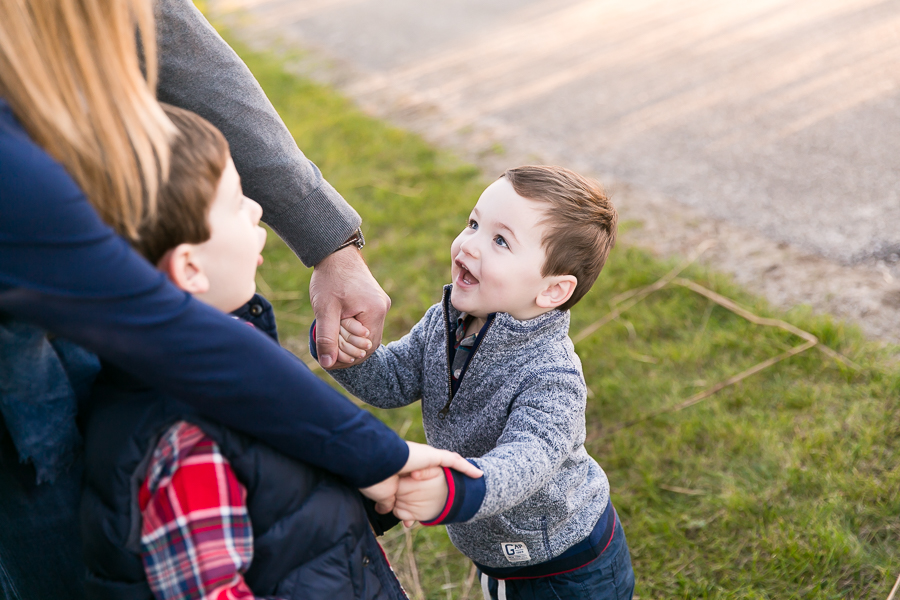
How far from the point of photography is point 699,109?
5.13 m

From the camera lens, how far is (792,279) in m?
3.35

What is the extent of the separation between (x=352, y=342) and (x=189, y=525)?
2.26ft

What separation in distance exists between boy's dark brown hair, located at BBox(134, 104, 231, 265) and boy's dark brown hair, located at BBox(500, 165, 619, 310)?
0.69 meters

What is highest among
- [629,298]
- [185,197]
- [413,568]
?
[185,197]

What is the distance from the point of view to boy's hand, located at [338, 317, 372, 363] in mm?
1754

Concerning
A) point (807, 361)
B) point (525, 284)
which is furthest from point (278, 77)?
point (525, 284)

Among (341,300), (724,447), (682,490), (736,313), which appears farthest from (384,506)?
(736,313)

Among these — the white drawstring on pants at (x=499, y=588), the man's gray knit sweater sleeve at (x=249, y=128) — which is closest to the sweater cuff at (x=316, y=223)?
the man's gray knit sweater sleeve at (x=249, y=128)

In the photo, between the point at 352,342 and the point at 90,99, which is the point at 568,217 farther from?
the point at 90,99

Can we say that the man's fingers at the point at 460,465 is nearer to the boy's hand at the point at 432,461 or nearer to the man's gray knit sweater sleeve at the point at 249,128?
the boy's hand at the point at 432,461

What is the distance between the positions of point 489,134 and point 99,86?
4470 millimetres

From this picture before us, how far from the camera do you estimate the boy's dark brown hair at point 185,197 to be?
117 cm

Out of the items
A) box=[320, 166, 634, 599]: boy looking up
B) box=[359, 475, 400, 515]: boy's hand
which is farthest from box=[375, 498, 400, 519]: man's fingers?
box=[320, 166, 634, 599]: boy looking up

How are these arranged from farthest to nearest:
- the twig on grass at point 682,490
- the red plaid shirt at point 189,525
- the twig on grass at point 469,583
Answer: the twig on grass at point 682,490 → the twig on grass at point 469,583 → the red plaid shirt at point 189,525
